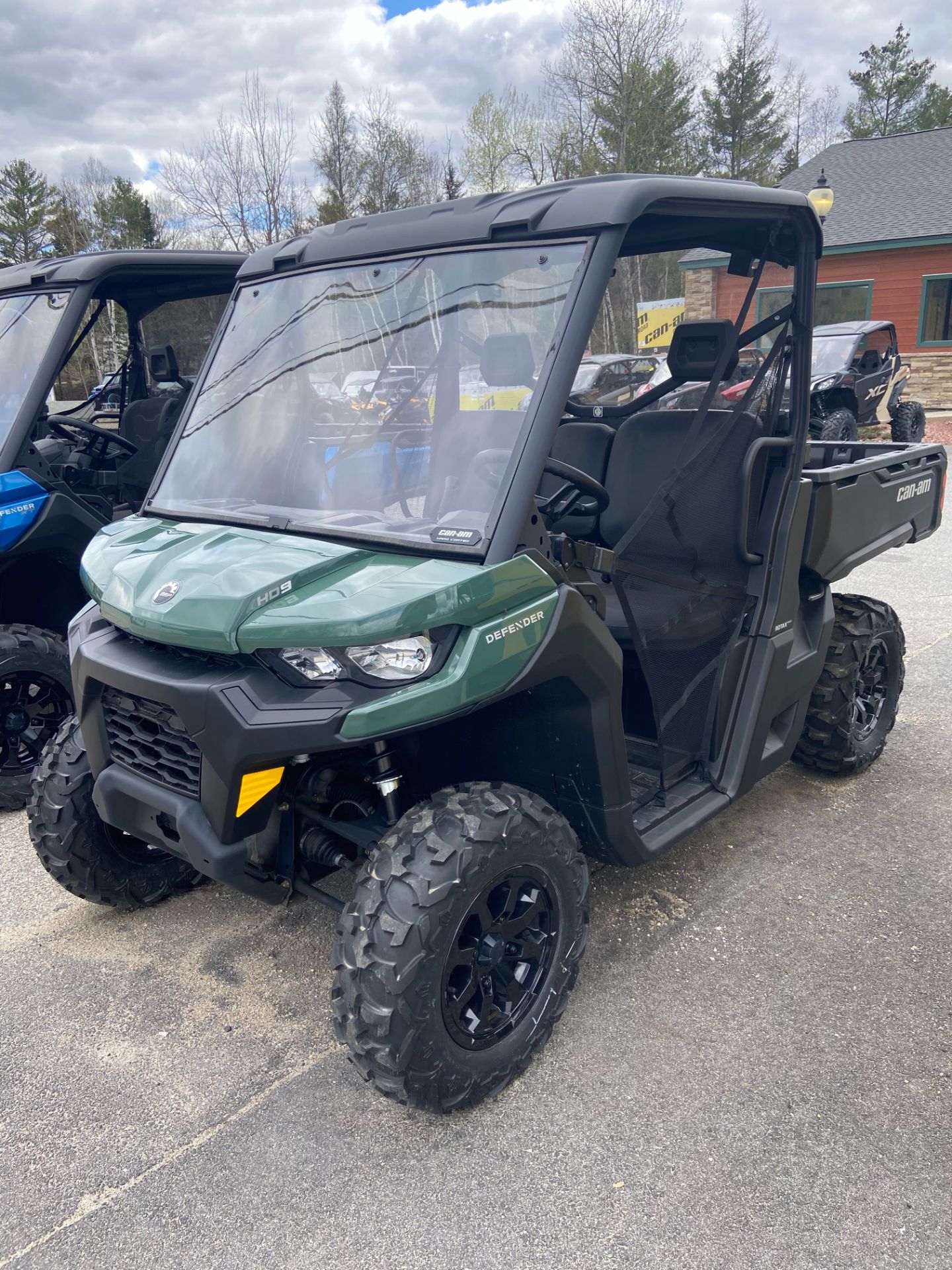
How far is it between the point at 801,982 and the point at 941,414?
20.3 meters

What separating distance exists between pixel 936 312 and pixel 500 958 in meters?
22.3

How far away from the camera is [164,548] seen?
2648 millimetres

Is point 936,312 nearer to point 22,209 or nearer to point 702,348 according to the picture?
point 702,348

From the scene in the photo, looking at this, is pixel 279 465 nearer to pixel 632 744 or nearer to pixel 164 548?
pixel 164 548

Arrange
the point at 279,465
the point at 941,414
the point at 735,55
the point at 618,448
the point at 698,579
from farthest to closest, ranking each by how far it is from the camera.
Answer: the point at 735,55 < the point at 941,414 < the point at 618,448 < the point at 698,579 < the point at 279,465

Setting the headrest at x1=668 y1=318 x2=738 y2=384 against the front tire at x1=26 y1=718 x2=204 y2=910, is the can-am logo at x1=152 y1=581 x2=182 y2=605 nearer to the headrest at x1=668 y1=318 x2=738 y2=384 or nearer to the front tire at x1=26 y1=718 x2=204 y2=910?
the front tire at x1=26 y1=718 x2=204 y2=910

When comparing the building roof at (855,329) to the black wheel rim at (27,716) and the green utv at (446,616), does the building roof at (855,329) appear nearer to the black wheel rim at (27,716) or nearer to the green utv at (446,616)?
the green utv at (446,616)

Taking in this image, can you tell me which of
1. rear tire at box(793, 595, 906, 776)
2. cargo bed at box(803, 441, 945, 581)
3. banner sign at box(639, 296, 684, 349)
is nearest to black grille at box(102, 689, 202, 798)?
banner sign at box(639, 296, 684, 349)

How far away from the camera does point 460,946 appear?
95.4 inches

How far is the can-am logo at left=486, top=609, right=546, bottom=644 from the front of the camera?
2.28 metres

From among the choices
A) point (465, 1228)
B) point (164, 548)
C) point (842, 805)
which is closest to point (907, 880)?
point (842, 805)

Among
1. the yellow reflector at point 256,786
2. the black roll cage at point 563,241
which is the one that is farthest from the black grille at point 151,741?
the black roll cage at point 563,241

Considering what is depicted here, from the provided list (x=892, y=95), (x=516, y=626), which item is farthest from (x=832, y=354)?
(x=892, y=95)

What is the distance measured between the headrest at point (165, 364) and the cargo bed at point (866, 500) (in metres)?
3.19
